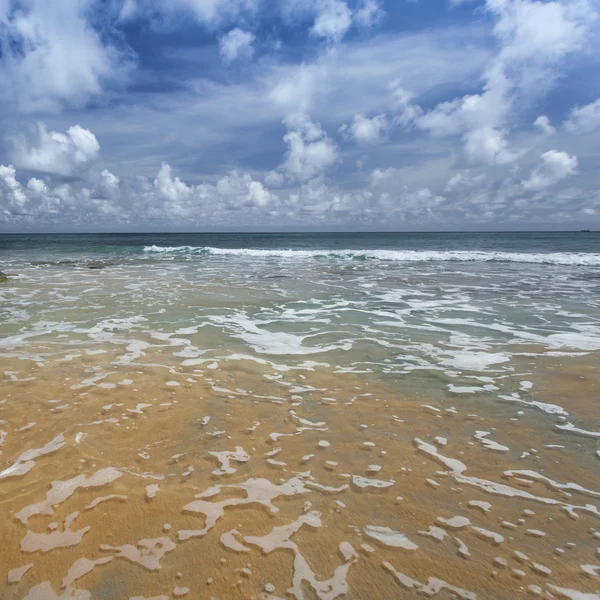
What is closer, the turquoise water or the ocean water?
the ocean water

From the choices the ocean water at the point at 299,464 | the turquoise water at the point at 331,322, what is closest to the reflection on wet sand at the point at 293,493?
the ocean water at the point at 299,464

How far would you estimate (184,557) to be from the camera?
2.35 meters

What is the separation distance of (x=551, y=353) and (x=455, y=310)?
3.67 meters

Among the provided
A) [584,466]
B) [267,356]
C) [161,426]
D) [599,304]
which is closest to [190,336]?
[267,356]

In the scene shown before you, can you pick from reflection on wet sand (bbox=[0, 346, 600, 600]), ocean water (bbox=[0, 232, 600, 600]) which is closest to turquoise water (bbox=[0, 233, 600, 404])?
ocean water (bbox=[0, 232, 600, 600])

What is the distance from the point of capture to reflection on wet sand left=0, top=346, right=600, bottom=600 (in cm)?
223

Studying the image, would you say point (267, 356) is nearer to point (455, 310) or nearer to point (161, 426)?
point (161, 426)

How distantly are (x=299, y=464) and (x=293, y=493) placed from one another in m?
0.36

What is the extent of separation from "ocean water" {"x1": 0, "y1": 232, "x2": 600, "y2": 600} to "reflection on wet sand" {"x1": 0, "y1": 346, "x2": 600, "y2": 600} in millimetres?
14

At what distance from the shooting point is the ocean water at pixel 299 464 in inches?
89.5

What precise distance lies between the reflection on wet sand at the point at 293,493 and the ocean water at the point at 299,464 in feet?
0.05

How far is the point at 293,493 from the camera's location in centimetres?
294

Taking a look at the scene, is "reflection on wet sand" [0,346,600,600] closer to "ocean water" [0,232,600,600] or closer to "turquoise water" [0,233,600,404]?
"ocean water" [0,232,600,600]

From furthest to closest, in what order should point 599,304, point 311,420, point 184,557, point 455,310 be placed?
point 599,304 → point 455,310 → point 311,420 → point 184,557
